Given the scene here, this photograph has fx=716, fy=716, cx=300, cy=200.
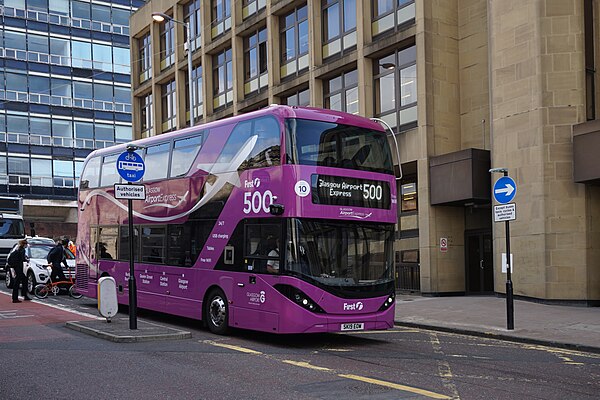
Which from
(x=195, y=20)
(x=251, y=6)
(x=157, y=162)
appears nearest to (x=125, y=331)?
(x=157, y=162)

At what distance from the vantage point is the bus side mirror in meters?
12.0

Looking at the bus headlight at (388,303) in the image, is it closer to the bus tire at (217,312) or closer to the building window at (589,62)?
the bus tire at (217,312)

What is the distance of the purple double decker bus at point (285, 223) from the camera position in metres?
12.0

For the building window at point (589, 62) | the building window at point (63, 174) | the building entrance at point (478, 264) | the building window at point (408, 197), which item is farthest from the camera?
the building window at point (63, 174)

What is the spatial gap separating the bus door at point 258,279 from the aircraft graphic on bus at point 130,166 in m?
2.70

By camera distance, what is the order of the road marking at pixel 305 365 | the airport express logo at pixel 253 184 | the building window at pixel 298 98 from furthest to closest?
the building window at pixel 298 98, the airport express logo at pixel 253 184, the road marking at pixel 305 365

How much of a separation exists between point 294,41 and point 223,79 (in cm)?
684

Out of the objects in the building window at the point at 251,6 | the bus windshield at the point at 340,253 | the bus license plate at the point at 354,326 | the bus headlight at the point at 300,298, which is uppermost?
the building window at the point at 251,6

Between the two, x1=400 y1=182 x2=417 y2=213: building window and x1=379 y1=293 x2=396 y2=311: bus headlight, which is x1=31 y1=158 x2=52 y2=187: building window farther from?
x1=379 y1=293 x2=396 y2=311: bus headlight

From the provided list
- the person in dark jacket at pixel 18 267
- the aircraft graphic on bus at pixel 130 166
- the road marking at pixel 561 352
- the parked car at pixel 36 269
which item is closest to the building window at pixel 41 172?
the parked car at pixel 36 269

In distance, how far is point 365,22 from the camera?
25.2m

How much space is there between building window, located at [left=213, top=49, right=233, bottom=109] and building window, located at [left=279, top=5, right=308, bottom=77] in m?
4.93

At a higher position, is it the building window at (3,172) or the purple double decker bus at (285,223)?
the building window at (3,172)

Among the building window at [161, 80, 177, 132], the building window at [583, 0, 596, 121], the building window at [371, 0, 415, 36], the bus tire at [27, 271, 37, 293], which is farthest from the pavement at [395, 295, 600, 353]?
the building window at [161, 80, 177, 132]
